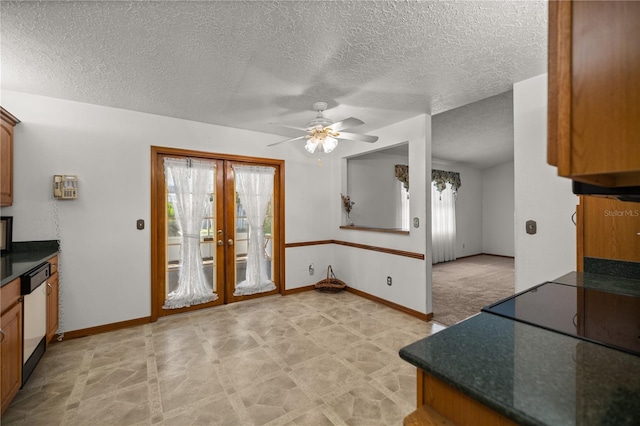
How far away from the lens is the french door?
3.60 meters

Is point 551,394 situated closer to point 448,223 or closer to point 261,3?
point 261,3

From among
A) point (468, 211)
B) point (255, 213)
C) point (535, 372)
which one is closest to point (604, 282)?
point (535, 372)

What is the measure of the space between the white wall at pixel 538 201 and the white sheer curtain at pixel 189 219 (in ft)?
11.7

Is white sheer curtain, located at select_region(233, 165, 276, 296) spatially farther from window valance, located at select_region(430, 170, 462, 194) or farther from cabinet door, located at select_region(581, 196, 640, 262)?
window valance, located at select_region(430, 170, 462, 194)

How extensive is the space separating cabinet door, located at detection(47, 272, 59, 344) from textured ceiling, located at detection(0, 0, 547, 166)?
1.82 m

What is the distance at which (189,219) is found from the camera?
376 cm

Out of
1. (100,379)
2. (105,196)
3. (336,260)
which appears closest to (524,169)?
(336,260)

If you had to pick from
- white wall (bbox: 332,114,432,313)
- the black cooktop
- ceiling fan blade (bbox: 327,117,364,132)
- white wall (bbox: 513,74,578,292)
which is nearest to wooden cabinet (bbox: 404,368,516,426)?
the black cooktop

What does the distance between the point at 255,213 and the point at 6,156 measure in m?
2.56

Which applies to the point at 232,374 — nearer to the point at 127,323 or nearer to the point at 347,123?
the point at 127,323

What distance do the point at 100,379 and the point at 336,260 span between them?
3.33 meters

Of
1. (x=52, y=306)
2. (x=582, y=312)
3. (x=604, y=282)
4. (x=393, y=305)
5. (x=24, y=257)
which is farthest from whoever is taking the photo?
(x=393, y=305)

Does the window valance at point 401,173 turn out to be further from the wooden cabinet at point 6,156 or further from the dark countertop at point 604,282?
the wooden cabinet at point 6,156

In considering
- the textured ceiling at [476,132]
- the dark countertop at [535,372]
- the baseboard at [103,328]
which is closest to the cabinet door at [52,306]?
the baseboard at [103,328]
